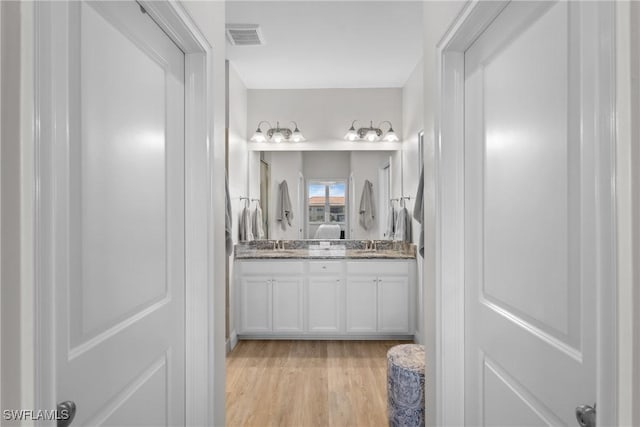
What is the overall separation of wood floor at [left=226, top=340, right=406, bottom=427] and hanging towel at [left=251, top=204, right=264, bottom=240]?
1086 mm

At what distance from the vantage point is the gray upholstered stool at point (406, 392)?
201 centimetres

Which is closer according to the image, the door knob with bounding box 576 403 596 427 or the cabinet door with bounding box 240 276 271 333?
the door knob with bounding box 576 403 596 427

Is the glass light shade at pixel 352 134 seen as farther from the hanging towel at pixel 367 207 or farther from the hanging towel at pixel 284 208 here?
the hanging towel at pixel 284 208

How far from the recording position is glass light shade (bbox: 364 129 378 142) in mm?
4234

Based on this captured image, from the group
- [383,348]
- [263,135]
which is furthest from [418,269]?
[263,135]

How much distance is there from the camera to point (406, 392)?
202cm

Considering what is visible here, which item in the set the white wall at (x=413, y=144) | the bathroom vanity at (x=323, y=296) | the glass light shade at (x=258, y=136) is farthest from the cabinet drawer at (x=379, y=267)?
the glass light shade at (x=258, y=136)

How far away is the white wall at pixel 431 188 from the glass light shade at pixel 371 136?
2.52 meters

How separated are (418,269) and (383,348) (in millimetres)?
800

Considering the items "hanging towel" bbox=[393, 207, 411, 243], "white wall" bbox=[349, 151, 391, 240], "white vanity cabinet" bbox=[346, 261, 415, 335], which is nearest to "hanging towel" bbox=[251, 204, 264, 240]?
"white wall" bbox=[349, 151, 391, 240]

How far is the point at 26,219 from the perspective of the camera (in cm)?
65

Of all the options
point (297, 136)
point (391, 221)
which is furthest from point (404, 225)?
point (297, 136)

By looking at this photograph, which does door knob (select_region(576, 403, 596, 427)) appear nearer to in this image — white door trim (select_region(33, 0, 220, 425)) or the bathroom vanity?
white door trim (select_region(33, 0, 220, 425))

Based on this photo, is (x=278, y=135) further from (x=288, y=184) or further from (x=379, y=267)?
(x=379, y=267)
